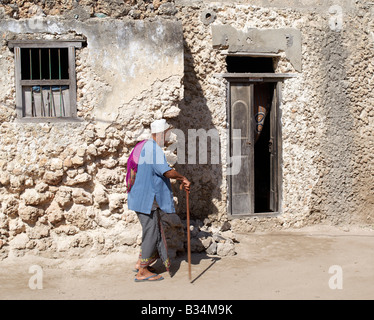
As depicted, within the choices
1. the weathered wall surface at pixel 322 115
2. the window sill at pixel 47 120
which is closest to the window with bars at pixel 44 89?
the window sill at pixel 47 120

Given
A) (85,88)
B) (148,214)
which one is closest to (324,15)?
(85,88)

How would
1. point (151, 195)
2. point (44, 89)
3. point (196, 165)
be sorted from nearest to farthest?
point (151, 195)
point (44, 89)
point (196, 165)

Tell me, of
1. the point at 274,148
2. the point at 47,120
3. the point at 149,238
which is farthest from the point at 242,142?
the point at 47,120

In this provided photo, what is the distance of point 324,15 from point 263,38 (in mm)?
1008

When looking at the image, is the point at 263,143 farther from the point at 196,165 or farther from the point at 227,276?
the point at 227,276

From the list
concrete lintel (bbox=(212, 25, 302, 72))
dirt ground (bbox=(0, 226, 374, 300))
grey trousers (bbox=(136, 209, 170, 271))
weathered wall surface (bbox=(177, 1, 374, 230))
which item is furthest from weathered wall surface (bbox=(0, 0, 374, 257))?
weathered wall surface (bbox=(177, 1, 374, 230))

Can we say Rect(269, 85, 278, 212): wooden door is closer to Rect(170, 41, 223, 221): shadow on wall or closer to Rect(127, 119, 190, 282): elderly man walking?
Rect(170, 41, 223, 221): shadow on wall

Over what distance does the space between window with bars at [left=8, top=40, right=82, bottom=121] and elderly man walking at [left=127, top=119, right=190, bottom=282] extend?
1161 millimetres

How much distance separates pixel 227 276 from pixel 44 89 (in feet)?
9.56

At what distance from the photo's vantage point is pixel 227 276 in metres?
4.95

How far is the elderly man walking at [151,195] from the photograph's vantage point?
4660 millimetres

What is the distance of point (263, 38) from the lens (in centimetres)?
664

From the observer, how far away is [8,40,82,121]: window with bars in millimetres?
5258

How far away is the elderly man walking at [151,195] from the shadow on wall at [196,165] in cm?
164
